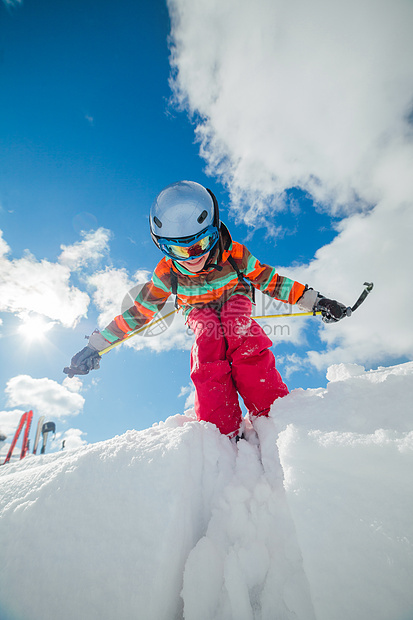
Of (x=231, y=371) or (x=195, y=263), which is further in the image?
(x=195, y=263)

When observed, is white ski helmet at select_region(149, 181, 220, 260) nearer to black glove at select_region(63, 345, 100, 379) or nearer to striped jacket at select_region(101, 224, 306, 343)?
striped jacket at select_region(101, 224, 306, 343)

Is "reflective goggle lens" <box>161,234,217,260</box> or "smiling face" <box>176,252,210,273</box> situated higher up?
"reflective goggle lens" <box>161,234,217,260</box>

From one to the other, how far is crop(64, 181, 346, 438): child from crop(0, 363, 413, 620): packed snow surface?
102 cm

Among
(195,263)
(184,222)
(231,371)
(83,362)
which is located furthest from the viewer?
(83,362)

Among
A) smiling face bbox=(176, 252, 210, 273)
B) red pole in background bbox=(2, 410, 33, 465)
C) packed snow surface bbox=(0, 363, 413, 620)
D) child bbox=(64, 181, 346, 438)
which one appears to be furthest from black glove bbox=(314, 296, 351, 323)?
red pole in background bbox=(2, 410, 33, 465)

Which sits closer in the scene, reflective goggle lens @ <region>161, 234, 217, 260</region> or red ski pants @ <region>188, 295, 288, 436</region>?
red ski pants @ <region>188, 295, 288, 436</region>

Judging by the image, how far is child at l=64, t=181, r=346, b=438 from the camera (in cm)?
248

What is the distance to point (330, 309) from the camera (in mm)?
3102

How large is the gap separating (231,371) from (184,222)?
1757mm

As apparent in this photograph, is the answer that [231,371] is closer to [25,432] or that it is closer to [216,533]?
Answer: [216,533]

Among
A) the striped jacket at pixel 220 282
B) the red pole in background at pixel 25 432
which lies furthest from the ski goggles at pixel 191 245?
the red pole in background at pixel 25 432

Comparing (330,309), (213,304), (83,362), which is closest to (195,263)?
(213,304)

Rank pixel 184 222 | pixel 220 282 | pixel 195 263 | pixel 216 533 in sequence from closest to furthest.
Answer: pixel 216 533 < pixel 184 222 < pixel 195 263 < pixel 220 282

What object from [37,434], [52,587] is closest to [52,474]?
[52,587]
